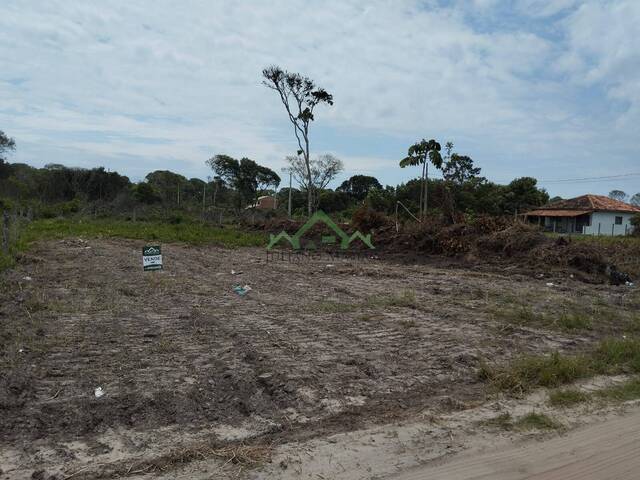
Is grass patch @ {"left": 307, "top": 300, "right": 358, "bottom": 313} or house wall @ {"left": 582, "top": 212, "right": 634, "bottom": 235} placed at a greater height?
house wall @ {"left": 582, "top": 212, "right": 634, "bottom": 235}

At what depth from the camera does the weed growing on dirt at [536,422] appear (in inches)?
139

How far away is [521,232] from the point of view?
46.1 feet

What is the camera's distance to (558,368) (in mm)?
4531

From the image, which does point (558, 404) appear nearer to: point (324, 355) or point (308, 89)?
point (324, 355)

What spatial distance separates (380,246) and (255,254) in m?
4.54

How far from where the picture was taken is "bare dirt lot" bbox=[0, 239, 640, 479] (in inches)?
123

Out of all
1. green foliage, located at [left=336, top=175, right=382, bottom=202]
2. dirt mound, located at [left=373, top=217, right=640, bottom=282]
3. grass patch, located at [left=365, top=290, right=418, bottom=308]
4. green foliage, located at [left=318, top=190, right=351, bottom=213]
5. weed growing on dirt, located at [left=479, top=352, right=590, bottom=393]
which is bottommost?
weed growing on dirt, located at [left=479, top=352, right=590, bottom=393]

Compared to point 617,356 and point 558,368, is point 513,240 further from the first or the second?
point 558,368

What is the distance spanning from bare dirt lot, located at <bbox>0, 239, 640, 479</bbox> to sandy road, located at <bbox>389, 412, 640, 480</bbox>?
65cm

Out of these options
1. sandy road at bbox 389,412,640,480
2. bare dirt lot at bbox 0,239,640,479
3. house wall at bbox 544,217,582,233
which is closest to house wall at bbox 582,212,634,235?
house wall at bbox 544,217,582,233

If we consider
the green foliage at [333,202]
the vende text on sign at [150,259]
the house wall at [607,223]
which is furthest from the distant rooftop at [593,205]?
the vende text on sign at [150,259]

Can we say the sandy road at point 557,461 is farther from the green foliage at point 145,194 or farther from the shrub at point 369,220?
the green foliage at point 145,194

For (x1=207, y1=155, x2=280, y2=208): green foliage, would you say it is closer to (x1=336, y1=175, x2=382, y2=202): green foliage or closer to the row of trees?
the row of trees

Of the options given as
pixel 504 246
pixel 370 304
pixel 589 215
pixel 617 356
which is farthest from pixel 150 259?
pixel 589 215
